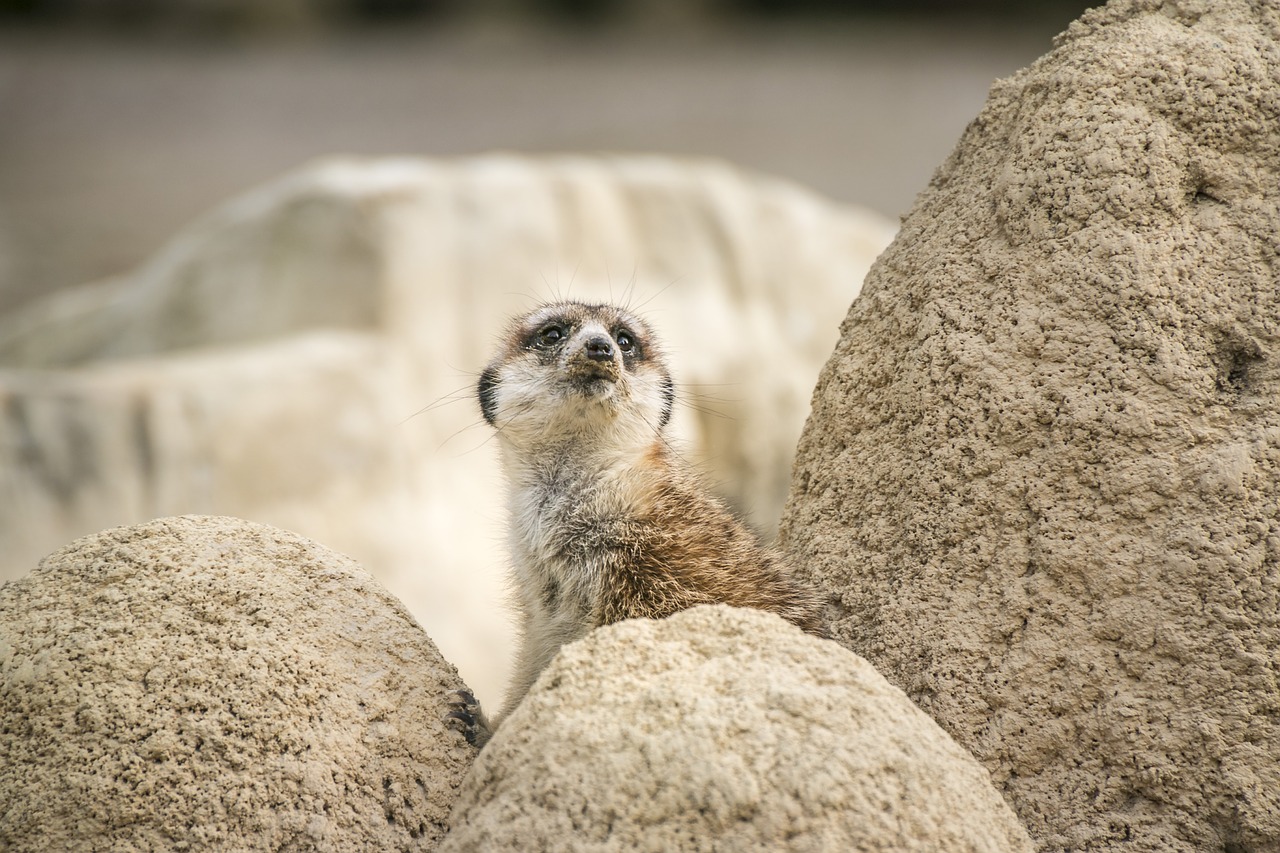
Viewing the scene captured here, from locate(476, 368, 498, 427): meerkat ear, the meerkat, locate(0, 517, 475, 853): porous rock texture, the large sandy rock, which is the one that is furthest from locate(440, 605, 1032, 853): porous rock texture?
the large sandy rock

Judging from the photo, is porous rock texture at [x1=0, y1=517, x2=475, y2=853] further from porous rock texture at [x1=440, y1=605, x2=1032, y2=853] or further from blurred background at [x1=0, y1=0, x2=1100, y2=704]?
blurred background at [x1=0, y1=0, x2=1100, y2=704]

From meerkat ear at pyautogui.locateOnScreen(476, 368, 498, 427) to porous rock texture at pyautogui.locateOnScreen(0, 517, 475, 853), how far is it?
3.30 ft

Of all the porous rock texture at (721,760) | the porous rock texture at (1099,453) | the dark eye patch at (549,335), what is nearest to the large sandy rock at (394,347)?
the dark eye patch at (549,335)

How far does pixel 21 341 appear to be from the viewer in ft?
37.3

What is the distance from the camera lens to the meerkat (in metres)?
3.29

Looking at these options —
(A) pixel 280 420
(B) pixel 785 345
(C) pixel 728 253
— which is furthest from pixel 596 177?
(A) pixel 280 420

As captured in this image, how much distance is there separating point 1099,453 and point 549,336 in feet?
5.94

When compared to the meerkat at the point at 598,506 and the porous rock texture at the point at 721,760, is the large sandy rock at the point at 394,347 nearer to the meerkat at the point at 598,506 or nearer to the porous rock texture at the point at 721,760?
the meerkat at the point at 598,506

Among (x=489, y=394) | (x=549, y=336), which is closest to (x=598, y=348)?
(x=549, y=336)

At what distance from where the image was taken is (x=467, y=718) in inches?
120

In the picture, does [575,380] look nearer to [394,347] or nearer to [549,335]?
[549,335]

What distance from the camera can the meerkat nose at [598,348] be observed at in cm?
378

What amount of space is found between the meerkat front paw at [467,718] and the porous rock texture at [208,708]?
3 centimetres

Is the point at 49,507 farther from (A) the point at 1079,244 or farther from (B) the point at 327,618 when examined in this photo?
(A) the point at 1079,244
